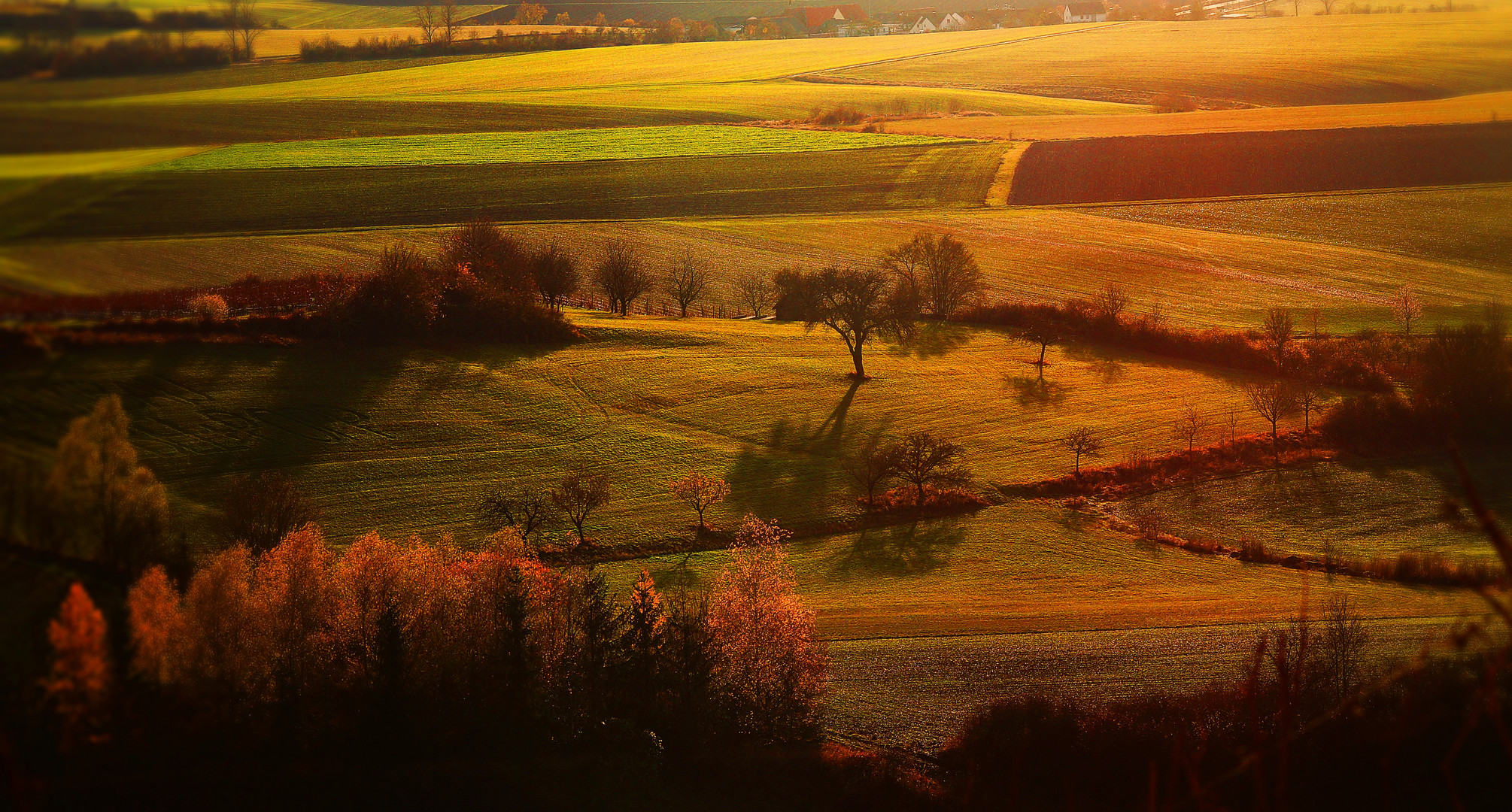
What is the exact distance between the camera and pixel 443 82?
284 feet

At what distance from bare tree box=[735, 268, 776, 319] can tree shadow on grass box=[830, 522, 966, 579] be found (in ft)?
99.2

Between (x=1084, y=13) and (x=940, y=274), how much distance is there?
132 m

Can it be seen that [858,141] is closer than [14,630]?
No

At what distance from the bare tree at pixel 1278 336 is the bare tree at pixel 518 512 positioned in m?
40.0

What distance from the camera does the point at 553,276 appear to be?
206ft

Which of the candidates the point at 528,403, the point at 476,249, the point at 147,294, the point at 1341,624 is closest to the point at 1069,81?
the point at 476,249

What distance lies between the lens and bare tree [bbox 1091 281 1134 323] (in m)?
61.8

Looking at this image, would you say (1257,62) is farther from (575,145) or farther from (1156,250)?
(575,145)

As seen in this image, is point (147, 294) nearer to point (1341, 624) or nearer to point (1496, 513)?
point (1341, 624)

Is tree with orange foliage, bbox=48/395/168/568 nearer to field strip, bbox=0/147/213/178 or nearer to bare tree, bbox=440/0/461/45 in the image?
field strip, bbox=0/147/213/178

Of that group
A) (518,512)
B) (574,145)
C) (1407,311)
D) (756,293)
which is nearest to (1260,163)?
(1407,311)

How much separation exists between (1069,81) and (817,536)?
4243 inches

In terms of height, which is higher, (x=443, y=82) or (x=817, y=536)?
(x=443, y=82)

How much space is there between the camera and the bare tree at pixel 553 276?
6234cm
